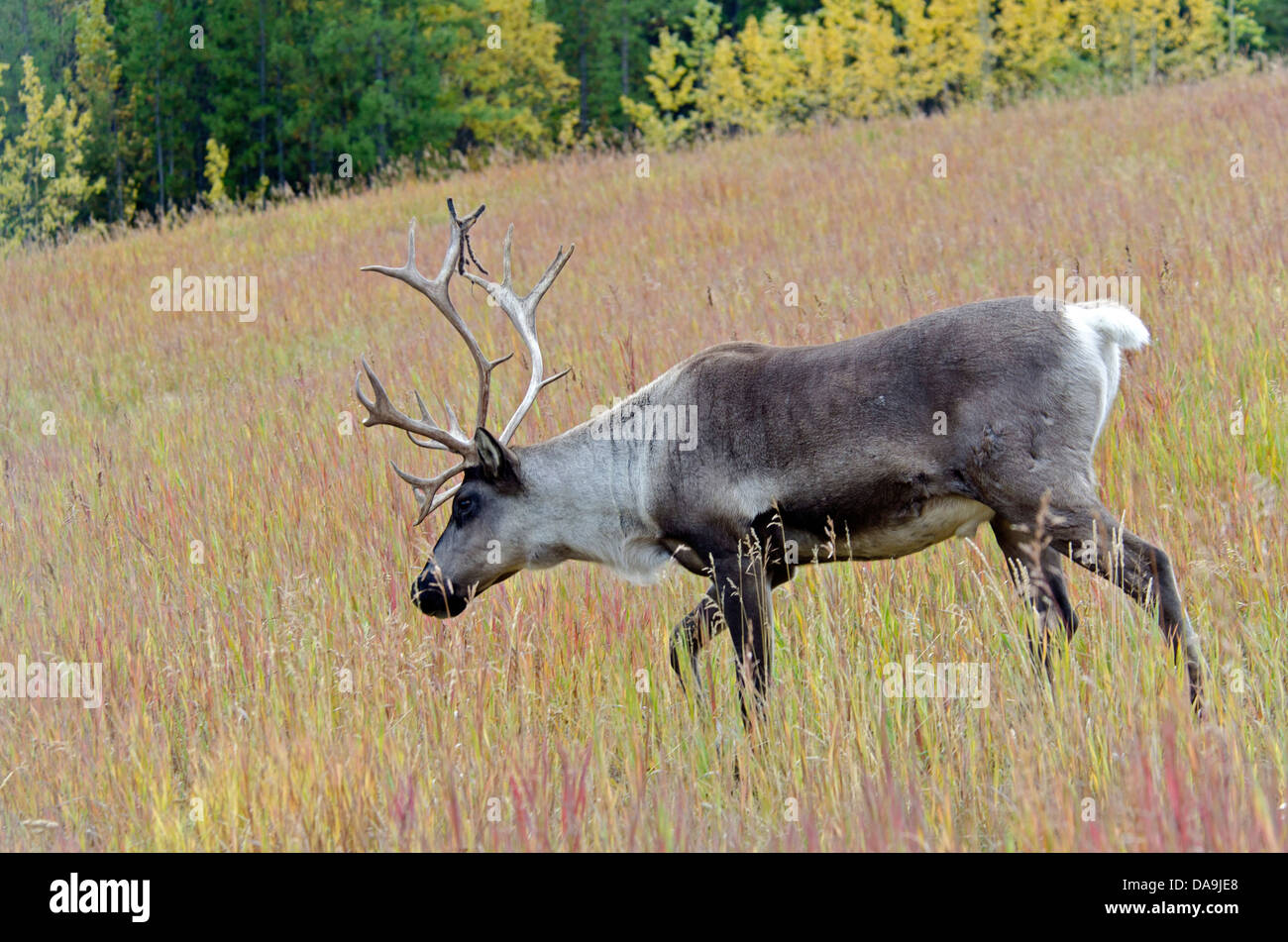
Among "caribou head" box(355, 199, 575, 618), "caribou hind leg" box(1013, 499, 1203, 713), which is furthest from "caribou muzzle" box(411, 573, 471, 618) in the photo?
"caribou hind leg" box(1013, 499, 1203, 713)

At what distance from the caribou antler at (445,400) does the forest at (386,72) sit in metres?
24.6

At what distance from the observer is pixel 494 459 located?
4797 mm

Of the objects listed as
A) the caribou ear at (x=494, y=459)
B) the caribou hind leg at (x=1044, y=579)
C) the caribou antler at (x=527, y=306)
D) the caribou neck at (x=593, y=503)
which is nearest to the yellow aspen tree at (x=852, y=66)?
the caribou antler at (x=527, y=306)

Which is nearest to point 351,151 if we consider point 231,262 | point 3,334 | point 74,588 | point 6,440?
point 231,262

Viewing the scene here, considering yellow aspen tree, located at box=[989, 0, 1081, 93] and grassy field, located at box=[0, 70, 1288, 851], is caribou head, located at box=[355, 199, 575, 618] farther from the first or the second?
yellow aspen tree, located at box=[989, 0, 1081, 93]

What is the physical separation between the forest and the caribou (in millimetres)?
25423

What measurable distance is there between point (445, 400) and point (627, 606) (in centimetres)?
115

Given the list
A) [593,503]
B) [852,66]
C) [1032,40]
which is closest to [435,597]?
[593,503]

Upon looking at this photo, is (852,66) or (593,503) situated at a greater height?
(852,66)

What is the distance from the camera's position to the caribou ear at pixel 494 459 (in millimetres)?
4742

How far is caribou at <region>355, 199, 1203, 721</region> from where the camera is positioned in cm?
397

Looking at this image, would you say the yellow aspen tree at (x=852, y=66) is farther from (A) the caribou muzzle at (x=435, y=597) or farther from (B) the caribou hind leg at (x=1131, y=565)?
(B) the caribou hind leg at (x=1131, y=565)

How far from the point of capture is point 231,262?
48.7 feet

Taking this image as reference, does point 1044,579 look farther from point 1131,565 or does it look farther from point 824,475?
point 824,475
